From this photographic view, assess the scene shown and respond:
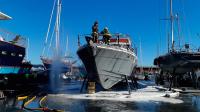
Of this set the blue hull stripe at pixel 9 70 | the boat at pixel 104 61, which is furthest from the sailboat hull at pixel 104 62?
the blue hull stripe at pixel 9 70

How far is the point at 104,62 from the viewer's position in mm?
23219

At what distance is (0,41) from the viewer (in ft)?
78.8

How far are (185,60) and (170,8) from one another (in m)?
17.8

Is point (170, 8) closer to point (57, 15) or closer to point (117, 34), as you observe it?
point (57, 15)

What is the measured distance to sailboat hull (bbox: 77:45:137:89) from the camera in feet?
74.4

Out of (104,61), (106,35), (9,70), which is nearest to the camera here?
(104,61)

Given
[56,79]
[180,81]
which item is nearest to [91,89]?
[56,79]

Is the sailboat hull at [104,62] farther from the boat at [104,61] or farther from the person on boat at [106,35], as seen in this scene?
the person on boat at [106,35]

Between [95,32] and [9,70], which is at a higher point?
[95,32]

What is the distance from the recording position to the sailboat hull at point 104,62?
22.7 m

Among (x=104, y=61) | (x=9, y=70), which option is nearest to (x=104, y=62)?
(x=104, y=61)

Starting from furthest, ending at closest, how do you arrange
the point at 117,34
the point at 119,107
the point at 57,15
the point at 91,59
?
the point at 57,15 → the point at 117,34 → the point at 91,59 → the point at 119,107

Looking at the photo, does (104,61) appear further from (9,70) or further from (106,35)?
(9,70)

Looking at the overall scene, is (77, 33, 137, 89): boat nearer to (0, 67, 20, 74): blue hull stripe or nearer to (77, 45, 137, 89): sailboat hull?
(77, 45, 137, 89): sailboat hull
